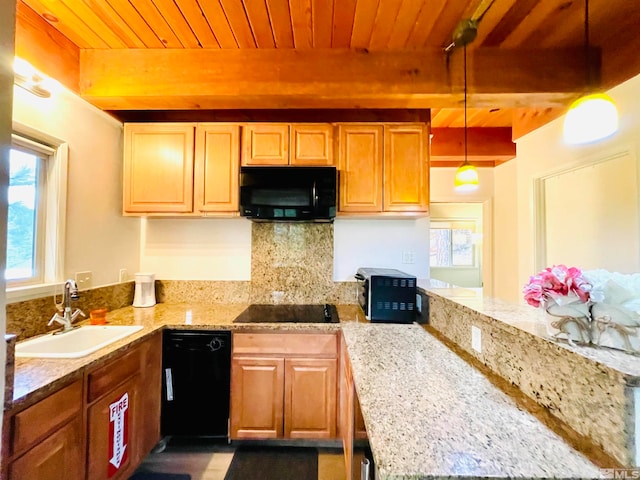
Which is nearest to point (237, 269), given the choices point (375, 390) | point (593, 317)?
point (375, 390)

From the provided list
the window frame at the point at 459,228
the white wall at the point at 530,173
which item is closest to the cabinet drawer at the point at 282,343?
the white wall at the point at 530,173

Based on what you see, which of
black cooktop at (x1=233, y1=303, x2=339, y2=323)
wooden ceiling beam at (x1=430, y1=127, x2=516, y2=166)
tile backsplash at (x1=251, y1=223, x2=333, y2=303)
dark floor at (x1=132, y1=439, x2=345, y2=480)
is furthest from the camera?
wooden ceiling beam at (x1=430, y1=127, x2=516, y2=166)

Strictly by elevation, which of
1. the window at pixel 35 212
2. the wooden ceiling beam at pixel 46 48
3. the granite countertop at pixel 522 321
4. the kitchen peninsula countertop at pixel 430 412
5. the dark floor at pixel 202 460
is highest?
the wooden ceiling beam at pixel 46 48

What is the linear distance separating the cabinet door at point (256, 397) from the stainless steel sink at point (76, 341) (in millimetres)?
728

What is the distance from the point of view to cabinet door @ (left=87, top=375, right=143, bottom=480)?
138 centimetres

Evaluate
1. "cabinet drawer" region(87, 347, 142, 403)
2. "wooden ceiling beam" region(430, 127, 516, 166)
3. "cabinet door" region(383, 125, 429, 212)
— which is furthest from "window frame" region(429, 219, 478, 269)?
"cabinet drawer" region(87, 347, 142, 403)

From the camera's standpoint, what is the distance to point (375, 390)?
3.36 feet

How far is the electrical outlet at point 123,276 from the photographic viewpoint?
240cm

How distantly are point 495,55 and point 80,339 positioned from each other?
3250 millimetres

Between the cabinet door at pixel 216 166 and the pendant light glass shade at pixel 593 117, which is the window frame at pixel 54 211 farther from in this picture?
the pendant light glass shade at pixel 593 117

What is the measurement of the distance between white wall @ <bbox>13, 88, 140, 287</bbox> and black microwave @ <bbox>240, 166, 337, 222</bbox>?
1.06 metres

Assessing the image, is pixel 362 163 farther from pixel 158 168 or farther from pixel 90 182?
pixel 90 182

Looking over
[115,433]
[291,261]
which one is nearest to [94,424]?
[115,433]

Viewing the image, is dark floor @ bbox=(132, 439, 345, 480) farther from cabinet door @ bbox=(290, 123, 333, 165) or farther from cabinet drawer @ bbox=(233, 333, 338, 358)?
cabinet door @ bbox=(290, 123, 333, 165)
